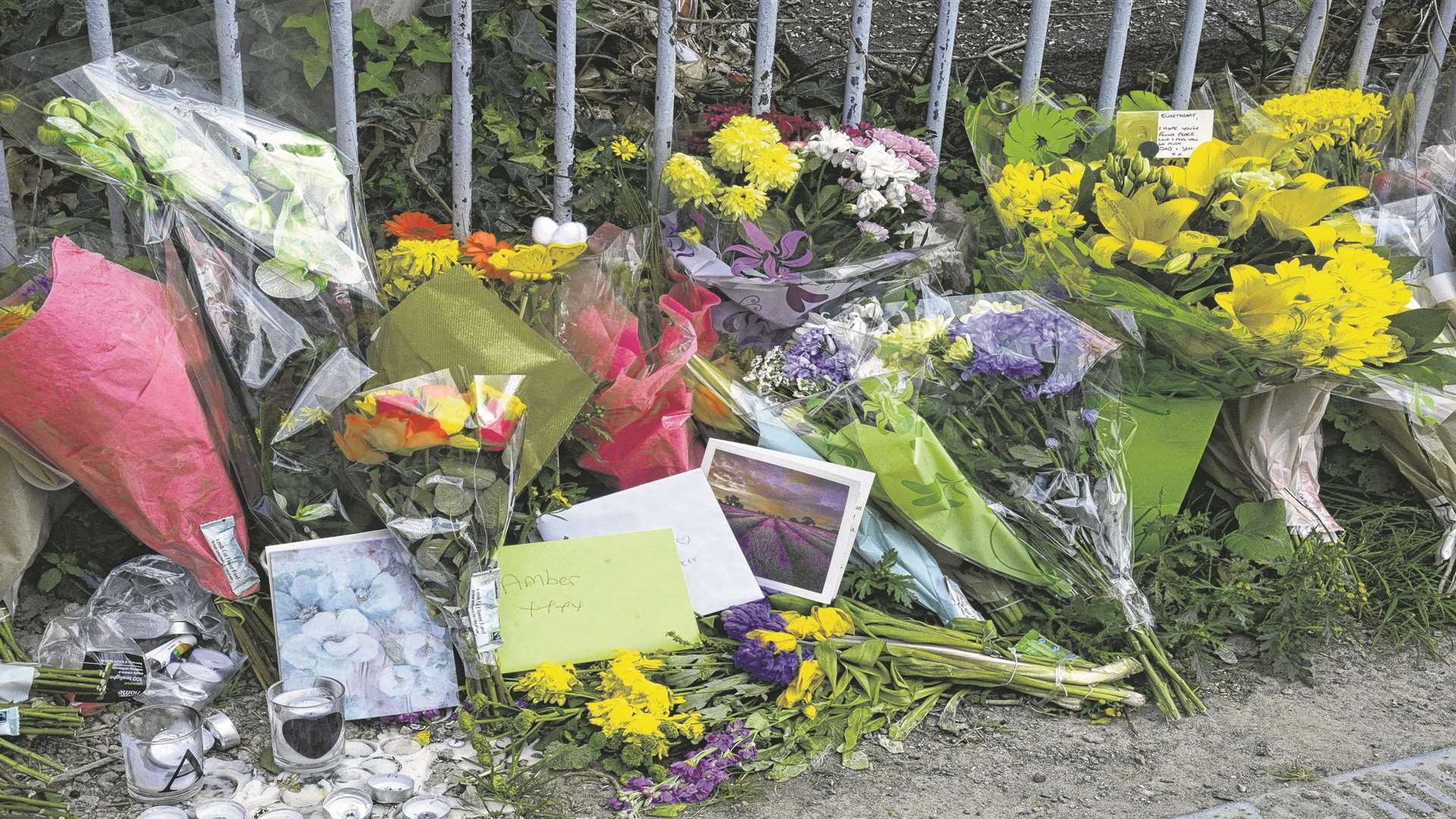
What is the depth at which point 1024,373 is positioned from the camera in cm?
214

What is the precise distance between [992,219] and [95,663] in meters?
2.07

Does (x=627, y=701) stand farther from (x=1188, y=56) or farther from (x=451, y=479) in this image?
(x=1188, y=56)

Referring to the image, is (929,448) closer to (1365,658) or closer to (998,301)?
(998,301)

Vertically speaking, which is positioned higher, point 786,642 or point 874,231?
point 874,231

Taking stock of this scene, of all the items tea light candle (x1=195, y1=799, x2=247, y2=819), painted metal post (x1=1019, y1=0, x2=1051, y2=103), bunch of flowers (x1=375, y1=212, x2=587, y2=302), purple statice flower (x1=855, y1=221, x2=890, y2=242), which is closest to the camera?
tea light candle (x1=195, y1=799, x2=247, y2=819)

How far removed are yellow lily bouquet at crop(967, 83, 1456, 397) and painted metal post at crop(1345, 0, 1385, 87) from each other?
31.3 inches

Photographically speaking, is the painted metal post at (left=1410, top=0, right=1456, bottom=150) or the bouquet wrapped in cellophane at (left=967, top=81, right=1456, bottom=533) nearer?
the bouquet wrapped in cellophane at (left=967, top=81, right=1456, bottom=533)

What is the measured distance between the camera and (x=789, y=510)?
→ 7.25ft

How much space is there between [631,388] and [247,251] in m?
0.69

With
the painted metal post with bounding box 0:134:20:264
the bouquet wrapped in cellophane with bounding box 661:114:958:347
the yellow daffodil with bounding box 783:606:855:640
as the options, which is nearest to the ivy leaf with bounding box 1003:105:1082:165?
the bouquet wrapped in cellophane with bounding box 661:114:958:347

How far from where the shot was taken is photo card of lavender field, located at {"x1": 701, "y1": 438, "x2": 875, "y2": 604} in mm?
2176

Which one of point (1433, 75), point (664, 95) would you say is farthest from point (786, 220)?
point (1433, 75)

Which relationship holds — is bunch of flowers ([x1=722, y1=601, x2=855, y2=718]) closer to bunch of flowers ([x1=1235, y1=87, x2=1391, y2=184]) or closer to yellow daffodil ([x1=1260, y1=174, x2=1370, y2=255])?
yellow daffodil ([x1=1260, y1=174, x2=1370, y2=255])

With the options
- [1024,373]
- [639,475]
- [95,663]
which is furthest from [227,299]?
[1024,373]
